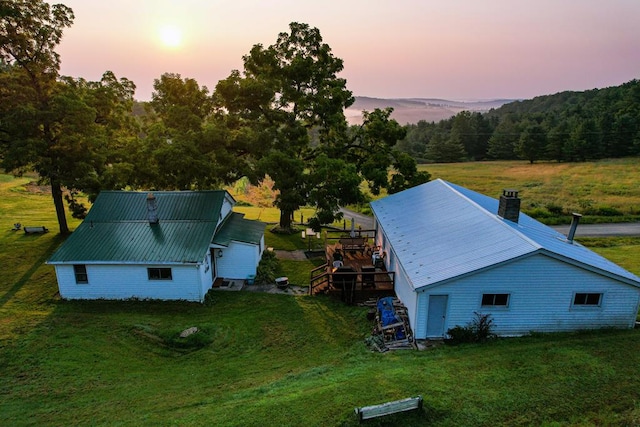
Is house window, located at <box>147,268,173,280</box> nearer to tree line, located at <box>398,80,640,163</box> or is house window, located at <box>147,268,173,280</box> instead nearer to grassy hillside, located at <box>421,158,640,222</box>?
grassy hillside, located at <box>421,158,640,222</box>

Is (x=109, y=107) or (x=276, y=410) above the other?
(x=109, y=107)

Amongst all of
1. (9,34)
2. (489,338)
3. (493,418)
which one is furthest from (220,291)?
(9,34)

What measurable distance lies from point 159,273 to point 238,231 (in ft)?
16.5

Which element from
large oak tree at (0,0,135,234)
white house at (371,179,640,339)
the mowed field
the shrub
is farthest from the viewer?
the mowed field

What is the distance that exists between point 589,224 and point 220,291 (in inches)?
1302

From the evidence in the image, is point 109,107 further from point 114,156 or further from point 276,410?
point 276,410

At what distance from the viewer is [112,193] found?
22.1 metres

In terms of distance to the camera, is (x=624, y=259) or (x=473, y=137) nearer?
(x=624, y=259)

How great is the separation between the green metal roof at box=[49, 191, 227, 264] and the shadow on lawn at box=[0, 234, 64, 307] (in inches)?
128

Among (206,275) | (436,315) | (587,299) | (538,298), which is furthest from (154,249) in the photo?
(587,299)

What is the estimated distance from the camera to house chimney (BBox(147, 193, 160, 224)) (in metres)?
20.1

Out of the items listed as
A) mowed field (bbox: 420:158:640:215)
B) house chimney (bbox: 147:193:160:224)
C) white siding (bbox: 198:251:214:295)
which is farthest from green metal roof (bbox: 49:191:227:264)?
mowed field (bbox: 420:158:640:215)

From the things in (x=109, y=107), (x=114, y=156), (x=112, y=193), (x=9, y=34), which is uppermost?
(x=9, y=34)

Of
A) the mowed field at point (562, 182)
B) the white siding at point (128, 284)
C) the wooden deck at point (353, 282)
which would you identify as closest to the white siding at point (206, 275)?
the white siding at point (128, 284)
